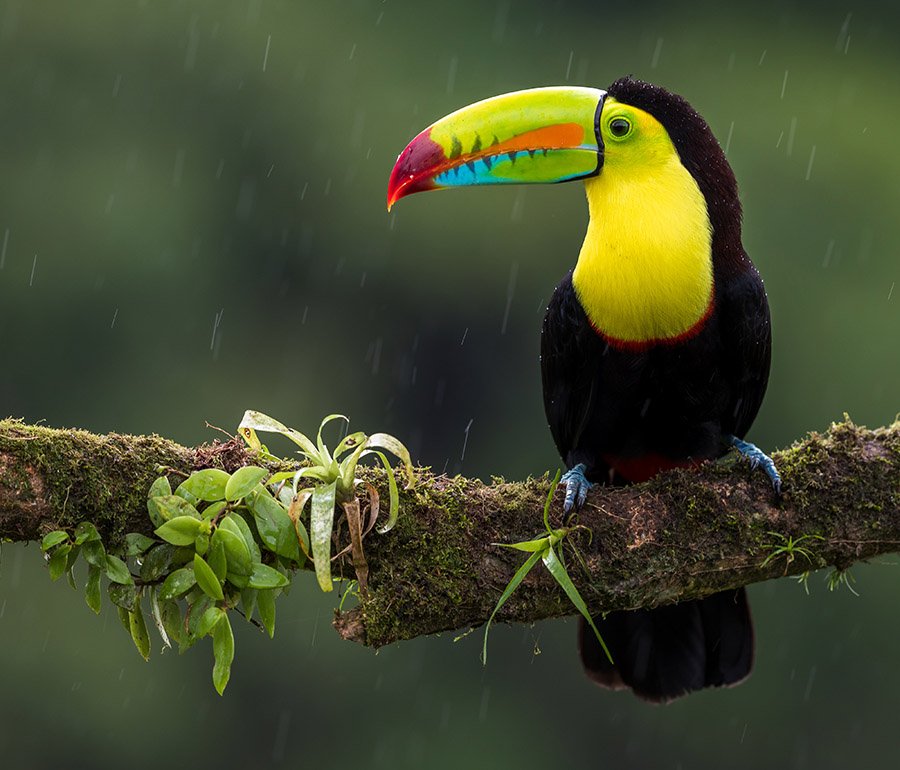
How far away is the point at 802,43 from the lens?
13.3 meters

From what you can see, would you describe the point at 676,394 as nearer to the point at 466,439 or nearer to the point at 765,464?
the point at 765,464

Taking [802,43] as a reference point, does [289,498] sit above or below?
below

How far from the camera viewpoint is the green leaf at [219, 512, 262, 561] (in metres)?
2.81

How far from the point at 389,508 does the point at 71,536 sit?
2.11 feet

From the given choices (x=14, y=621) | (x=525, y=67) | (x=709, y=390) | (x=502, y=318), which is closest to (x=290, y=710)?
(x=14, y=621)

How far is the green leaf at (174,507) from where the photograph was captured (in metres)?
2.80

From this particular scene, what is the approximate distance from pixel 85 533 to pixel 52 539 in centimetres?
7

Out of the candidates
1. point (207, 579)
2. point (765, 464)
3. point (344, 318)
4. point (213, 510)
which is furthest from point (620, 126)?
point (344, 318)

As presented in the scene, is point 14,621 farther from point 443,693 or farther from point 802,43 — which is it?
point 802,43

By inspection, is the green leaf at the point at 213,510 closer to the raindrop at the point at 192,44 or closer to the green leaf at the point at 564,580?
the green leaf at the point at 564,580

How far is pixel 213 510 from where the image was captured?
2.82 m

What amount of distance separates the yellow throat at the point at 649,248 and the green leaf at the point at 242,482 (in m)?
1.06

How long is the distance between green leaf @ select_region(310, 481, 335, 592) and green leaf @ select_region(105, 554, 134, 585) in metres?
0.37

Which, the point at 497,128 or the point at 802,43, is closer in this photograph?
the point at 497,128
